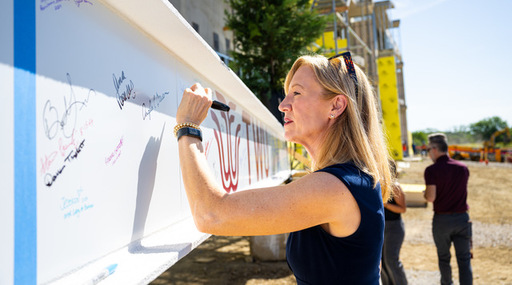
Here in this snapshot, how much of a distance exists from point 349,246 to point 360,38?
27.0 m

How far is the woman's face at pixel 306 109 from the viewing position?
1.50 m

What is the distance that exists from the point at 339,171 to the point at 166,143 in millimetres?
844

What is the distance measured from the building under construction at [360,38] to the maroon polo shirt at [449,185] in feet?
2.69

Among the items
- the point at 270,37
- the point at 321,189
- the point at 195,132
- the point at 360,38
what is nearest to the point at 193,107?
the point at 195,132

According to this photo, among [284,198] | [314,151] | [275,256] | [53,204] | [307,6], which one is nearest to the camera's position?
[53,204]

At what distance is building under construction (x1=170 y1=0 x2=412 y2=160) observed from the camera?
35.9 ft

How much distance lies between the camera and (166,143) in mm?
1672

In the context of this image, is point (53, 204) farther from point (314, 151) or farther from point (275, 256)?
point (275, 256)

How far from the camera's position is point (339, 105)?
1471mm

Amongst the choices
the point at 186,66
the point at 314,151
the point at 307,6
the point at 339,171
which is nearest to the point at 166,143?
the point at 186,66
